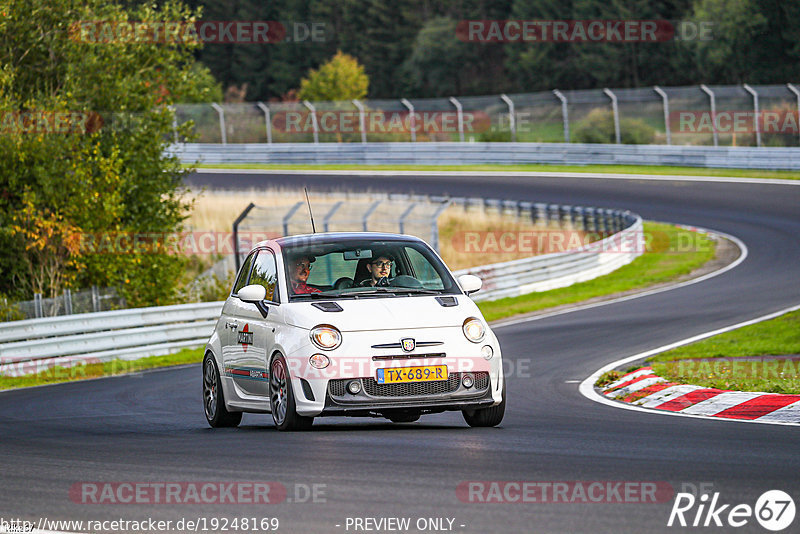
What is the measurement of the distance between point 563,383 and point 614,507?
736cm

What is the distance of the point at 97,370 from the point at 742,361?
9.83 m

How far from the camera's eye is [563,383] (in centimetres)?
1337

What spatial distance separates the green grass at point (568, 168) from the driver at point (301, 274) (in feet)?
86.7

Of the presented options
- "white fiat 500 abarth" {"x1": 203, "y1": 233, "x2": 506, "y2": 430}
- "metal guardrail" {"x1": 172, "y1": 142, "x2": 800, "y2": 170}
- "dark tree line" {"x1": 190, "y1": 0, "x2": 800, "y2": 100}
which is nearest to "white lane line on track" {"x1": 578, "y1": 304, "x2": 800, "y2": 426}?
"white fiat 500 abarth" {"x1": 203, "y1": 233, "x2": 506, "y2": 430}

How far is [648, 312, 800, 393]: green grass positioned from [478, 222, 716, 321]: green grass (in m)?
6.86

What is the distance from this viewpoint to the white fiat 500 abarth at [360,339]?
29.1ft

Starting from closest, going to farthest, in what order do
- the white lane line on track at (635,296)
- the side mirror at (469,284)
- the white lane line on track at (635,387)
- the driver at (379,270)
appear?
the side mirror at (469,284)
the driver at (379,270)
the white lane line on track at (635,387)
the white lane line on track at (635,296)

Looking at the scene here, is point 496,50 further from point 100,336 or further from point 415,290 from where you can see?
point 415,290

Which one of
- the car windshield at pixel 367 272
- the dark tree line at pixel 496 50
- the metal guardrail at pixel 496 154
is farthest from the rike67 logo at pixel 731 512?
the dark tree line at pixel 496 50

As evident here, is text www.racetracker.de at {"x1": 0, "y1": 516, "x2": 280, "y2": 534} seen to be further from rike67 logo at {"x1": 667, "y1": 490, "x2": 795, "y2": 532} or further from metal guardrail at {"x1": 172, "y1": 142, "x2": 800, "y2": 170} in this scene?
metal guardrail at {"x1": 172, "y1": 142, "x2": 800, "y2": 170}

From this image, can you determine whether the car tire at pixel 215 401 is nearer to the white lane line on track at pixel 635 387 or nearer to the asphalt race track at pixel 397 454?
the asphalt race track at pixel 397 454

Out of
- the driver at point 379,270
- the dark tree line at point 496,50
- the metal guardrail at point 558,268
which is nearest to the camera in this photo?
the driver at point 379,270

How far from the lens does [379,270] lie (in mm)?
9984

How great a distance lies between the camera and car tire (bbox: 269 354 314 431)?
29.9ft
